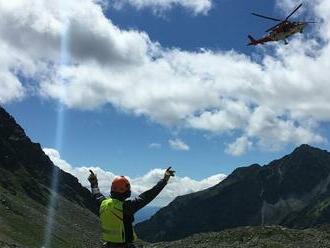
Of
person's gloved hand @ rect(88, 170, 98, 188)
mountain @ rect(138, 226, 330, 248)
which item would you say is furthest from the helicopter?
person's gloved hand @ rect(88, 170, 98, 188)

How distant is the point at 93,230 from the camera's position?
189625mm

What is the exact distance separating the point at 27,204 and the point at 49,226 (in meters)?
24.8

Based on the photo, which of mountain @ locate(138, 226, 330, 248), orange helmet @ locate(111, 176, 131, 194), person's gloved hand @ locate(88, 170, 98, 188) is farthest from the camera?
mountain @ locate(138, 226, 330, 248)

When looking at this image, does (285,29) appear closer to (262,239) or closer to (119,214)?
(262,239)

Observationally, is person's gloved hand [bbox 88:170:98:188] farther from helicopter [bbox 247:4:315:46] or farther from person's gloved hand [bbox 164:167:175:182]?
helicopter [bbox 247:4:315:46]

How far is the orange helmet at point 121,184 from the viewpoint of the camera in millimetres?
12289

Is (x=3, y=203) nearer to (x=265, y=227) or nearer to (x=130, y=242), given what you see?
(x=265, y=227)

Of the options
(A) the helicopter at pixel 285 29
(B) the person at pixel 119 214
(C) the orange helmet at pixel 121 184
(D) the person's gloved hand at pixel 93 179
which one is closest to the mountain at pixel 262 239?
(A) the helicopter at pixel 285 29

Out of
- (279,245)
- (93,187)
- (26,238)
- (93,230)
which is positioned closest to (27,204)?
(93,230)

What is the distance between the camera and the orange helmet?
1229 centimetres

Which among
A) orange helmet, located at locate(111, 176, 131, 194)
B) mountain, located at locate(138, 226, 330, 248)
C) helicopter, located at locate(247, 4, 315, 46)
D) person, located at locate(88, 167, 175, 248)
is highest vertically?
helicopter, located at locate(247, 4, 315, 46)

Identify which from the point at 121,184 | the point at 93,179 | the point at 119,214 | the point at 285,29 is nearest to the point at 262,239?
the point at 285,29

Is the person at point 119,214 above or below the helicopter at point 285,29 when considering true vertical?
below

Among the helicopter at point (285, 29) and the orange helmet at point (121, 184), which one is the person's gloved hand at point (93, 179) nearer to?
the orange helmet at point (121, 184)
